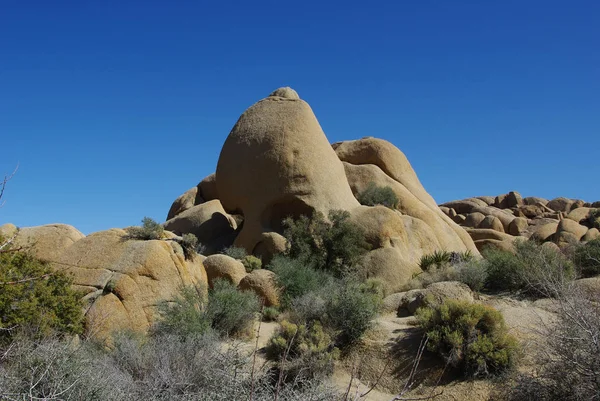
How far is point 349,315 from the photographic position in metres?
10.8

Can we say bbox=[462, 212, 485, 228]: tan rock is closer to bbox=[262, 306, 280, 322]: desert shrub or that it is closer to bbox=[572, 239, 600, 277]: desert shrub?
bbox=[572, 239, 600, 277]: desert shrub

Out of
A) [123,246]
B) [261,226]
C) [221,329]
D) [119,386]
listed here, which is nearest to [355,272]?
[261,226]

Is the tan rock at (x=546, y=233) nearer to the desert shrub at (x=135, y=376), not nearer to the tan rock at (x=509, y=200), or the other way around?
the tan rock at (x=509, y=200)

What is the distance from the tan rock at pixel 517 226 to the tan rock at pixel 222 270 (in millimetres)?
27086

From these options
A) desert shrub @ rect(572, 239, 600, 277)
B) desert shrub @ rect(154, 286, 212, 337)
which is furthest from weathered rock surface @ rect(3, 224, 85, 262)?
desert shrub @ rect(572, 239, 600, 277)

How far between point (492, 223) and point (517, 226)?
6.12ft

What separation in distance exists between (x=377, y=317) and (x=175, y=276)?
15.4ft

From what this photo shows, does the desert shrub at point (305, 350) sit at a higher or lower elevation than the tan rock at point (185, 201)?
lower

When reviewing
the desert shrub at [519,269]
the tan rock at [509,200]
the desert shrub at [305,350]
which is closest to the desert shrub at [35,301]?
the desert shrub at [305,350]

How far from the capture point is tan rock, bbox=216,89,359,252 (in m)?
20.9

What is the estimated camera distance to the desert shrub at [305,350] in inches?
369

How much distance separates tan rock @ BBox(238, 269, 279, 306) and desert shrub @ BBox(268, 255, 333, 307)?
216mm

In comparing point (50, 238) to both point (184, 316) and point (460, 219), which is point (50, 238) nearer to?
point (184, 316)

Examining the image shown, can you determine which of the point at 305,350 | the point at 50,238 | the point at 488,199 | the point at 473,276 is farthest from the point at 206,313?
the point at 488,199
